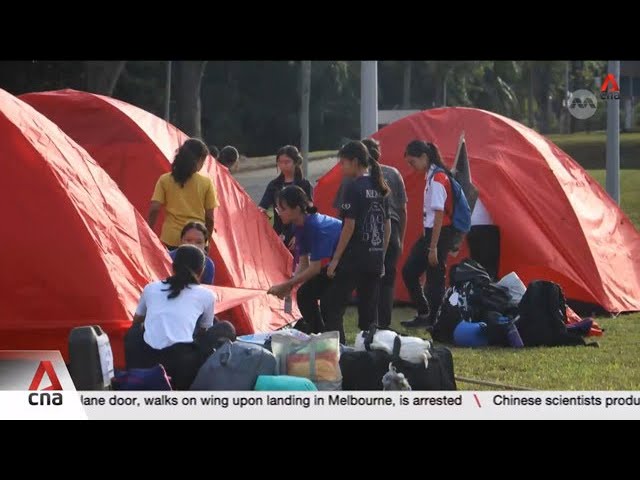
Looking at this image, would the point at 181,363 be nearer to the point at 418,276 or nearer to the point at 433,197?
the point at 433,197

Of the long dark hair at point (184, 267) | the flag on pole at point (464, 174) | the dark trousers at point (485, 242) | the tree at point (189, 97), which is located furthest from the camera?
the tree at point (189, 97)

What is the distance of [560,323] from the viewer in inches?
347

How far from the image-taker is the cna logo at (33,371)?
6598 mm

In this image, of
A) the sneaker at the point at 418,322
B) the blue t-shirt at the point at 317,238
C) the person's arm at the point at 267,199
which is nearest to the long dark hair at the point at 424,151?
the sneaker at the point at 418,322

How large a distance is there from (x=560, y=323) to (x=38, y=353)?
3605mm

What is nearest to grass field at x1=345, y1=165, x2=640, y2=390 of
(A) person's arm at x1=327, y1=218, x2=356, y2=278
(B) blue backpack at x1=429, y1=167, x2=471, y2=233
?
(B) blue backpack at x1=429, y1=167, x2=471, y2=233

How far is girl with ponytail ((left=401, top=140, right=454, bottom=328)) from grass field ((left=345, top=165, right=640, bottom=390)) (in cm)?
33

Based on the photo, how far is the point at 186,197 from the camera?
346 inches

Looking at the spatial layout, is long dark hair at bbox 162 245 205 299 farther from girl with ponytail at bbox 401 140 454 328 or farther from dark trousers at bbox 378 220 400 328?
girl with ponytail at bbox 401 140 454 328

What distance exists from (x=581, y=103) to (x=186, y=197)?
489cm

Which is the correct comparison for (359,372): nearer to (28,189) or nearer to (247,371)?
(247,371)

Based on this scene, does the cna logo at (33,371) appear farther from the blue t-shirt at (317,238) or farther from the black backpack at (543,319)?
the black backpack at (543,319)

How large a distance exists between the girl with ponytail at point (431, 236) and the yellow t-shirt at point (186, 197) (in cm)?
165

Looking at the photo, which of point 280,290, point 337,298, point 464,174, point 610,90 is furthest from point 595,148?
point 280,290
